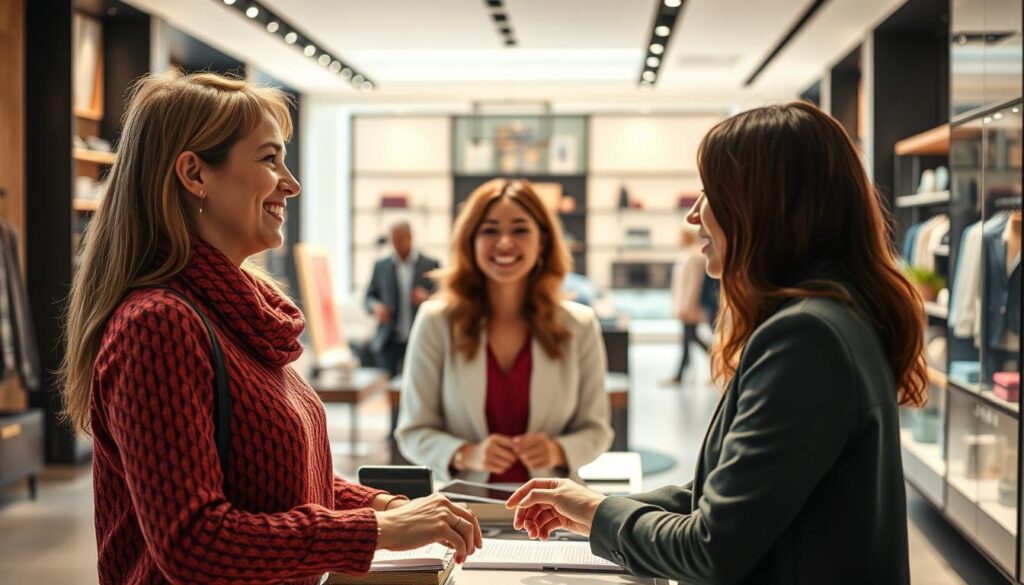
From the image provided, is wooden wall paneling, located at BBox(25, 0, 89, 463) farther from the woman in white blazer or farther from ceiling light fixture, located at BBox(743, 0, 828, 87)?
ceiling light fixture, located at BBox(743, 0, 828, 87)

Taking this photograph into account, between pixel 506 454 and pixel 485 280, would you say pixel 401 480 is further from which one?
pixel 485 280

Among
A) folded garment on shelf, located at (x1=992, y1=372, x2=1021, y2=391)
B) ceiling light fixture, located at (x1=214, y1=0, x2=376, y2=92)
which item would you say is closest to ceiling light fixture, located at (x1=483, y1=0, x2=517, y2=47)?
ceiling light fixture, located at (x1=214, y1=0, x2=376, y2=92)

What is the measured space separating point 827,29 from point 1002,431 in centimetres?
443

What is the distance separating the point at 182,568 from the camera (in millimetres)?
1251

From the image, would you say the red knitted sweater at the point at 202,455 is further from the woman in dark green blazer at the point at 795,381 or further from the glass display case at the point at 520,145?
the glass display case at the point at 520,145

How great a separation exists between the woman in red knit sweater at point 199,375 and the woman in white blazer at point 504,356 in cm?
116

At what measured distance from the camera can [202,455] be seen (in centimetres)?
126

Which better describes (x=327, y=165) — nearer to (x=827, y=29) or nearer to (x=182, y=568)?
(x=827, y=29)

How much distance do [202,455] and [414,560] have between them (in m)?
0.54

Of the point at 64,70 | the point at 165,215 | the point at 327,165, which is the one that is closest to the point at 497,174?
the point at 327,165

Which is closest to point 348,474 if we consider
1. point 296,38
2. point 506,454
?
point 296,38

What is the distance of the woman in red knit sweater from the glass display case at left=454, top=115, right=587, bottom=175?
1140 centimetres

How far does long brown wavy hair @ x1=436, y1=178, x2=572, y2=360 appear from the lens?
2.78 meters

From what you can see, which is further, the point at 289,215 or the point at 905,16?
the point at 289,215
